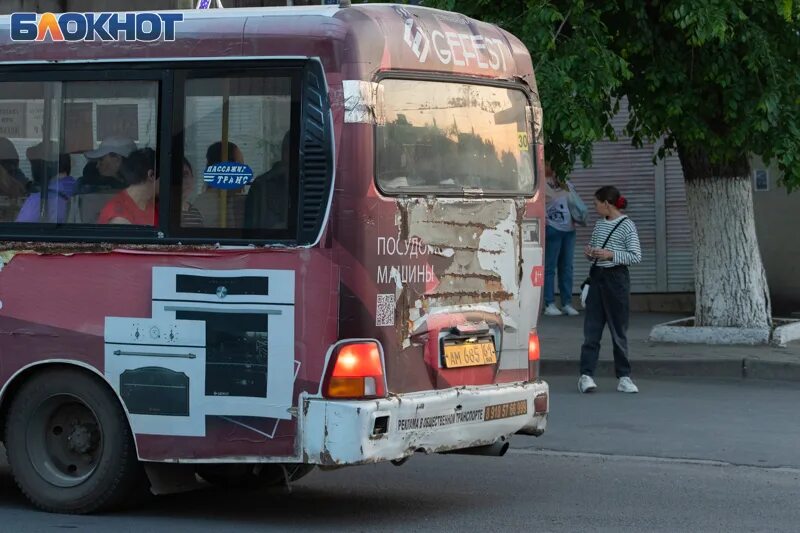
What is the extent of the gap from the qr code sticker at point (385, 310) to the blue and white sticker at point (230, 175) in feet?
2.94

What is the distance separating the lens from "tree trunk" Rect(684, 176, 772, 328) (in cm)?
1530

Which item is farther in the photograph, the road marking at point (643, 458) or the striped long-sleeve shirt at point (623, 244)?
the striped long-sleeve shirt at point (623, 244)

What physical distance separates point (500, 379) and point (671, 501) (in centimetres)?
122

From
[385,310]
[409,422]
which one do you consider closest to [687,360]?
[409,422]

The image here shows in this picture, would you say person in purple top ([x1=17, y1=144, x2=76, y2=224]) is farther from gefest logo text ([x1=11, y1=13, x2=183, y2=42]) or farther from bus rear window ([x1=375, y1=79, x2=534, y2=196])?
bus rear window ([x1=375, y1=79, x2=534, y2=196])

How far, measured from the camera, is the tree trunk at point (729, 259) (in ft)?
50.2

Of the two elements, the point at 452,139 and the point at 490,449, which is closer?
the point at 452,139

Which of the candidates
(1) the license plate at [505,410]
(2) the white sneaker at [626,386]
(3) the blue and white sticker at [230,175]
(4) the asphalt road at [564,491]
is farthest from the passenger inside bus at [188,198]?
(2) the white sneaker at [626,386]

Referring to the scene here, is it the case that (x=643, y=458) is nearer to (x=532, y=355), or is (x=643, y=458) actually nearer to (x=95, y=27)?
(x=532, y=355)

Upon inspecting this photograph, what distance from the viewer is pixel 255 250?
782cm

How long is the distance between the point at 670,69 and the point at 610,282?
2.55m

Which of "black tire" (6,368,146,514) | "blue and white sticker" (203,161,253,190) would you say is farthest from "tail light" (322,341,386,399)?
"black tire" (6,368,146,514)

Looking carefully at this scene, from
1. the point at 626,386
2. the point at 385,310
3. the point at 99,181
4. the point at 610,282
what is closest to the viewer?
the point at 385,310

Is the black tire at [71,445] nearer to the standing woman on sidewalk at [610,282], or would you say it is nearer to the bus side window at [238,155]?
the bus side window at [238,155]
